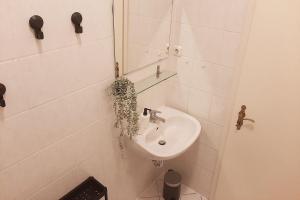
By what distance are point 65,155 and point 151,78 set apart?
2.48 ft

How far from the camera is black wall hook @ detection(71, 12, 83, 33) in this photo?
1.07m

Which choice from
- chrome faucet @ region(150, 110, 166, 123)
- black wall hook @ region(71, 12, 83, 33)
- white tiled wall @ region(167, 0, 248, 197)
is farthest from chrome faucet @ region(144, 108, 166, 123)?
black wall hook @ region(71, 12, 83, 33)

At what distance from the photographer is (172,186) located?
204 cm

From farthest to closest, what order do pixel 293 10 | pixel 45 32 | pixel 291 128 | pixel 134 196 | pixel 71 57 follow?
1. pixel 134 196
2. pixel 291 128
3. pixel 293 10
4. pixel 71 57
5. pixel 45 32

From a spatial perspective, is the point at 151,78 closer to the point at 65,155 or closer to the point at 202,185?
the point at 65,155

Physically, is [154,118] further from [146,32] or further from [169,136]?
[146,32]

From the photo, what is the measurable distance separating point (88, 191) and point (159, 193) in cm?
99

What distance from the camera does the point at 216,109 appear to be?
1763mm

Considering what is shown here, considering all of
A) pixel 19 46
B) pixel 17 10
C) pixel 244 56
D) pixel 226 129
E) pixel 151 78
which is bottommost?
pixel 226 129

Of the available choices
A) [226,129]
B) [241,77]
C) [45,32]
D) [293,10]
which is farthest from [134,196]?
[293,10]

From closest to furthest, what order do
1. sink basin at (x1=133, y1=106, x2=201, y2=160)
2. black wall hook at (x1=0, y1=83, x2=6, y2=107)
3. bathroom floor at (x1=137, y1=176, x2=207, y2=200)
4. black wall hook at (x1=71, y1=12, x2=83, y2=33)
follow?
1. black wall hook at (x1=0, y1=83, x2=6, y2=107)
2. black wall hook at (x1=71, y1=12, x2=83, y2=33)
3. sink basin at (x1=133, y1=106, x2=201, y2=160)
4. bathroom floor at (x1=137, y1=176, x2=207, y2=200)

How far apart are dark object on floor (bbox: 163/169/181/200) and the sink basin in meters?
0.45

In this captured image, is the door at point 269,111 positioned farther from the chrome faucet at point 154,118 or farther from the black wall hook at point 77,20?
the black wall hook at point 77,20

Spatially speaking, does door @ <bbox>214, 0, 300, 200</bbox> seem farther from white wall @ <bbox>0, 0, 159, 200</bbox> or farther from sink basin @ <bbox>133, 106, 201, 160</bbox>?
white wall @ <bbox>0, 0, 159, 200</bbox>
